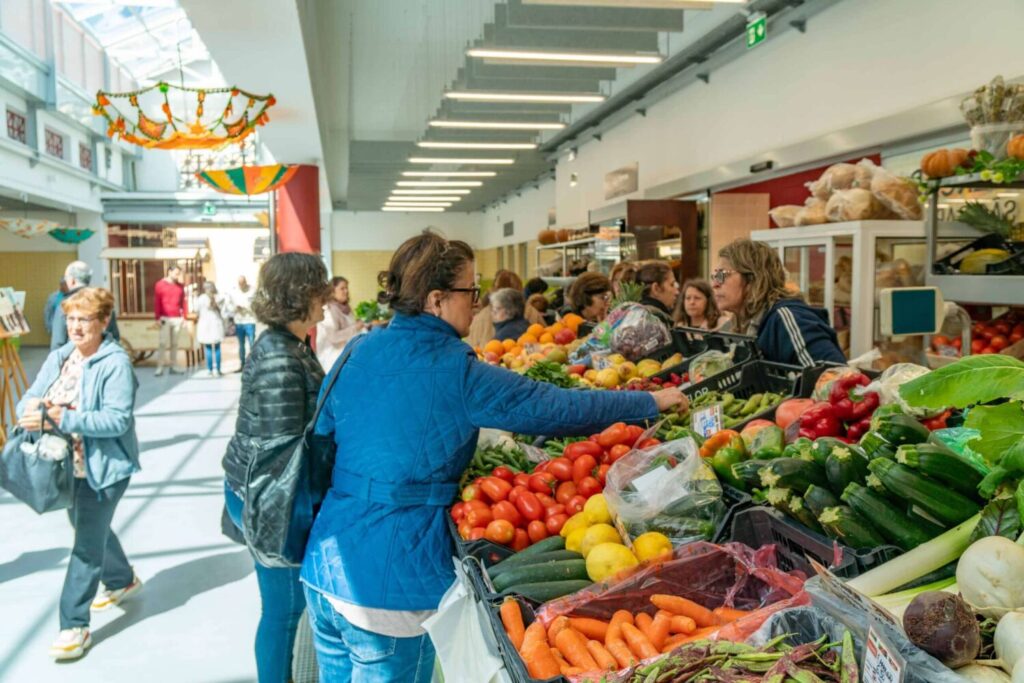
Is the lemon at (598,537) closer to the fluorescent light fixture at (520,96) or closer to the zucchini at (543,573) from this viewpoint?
the zucchini at (543,573)

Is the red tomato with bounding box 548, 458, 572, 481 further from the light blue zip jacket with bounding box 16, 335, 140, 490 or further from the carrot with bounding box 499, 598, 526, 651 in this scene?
the light blue zip jacket with bounding box 16, 335, 140, 490

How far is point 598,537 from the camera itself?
6.57 feet

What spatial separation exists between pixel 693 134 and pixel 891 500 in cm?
744

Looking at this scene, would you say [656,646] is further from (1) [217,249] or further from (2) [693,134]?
(1) [217,249]

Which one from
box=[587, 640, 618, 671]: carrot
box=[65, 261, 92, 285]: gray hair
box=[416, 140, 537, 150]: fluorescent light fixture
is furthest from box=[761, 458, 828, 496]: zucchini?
box=[416, 140, 537, 150]: fluorescent light fixture

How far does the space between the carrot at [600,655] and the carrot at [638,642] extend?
49 mm

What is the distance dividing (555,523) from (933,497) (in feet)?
3.22

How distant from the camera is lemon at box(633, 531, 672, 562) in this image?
1885 mm

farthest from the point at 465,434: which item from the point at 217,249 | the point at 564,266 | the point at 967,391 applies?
the point at 217,249

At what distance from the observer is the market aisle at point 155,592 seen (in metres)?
3.51

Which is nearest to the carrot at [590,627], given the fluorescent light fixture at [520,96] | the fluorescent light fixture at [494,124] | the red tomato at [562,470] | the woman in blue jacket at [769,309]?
the red tomato at [562,470]

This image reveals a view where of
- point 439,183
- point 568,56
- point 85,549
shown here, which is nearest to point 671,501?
point 85,549

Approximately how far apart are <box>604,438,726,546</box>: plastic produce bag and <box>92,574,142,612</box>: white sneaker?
10.3ft

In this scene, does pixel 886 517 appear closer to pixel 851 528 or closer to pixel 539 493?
pixel 851 528
